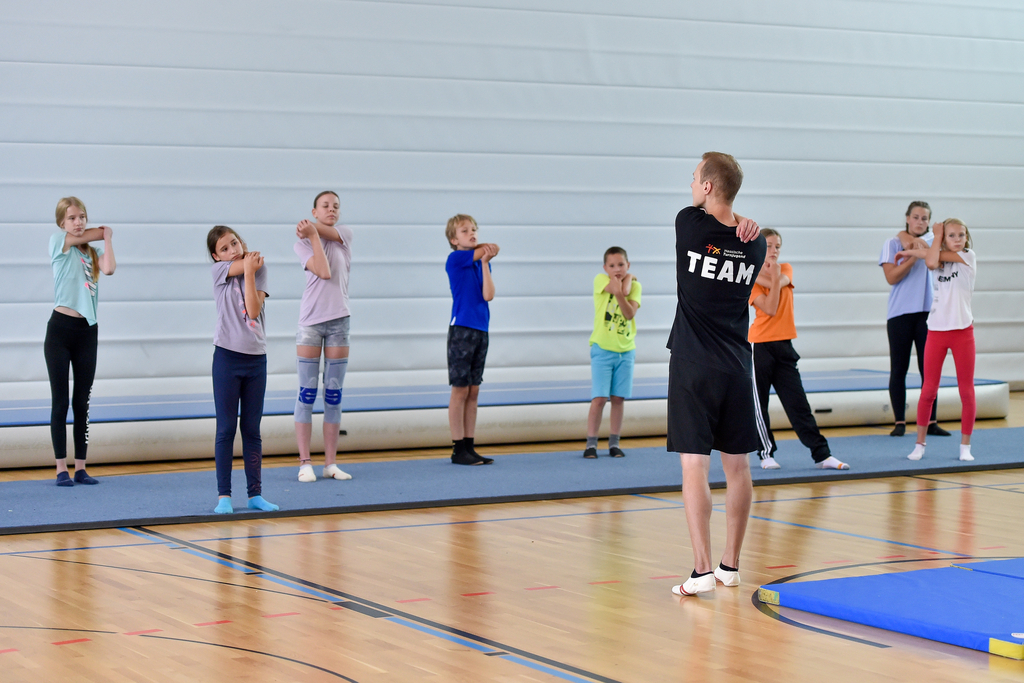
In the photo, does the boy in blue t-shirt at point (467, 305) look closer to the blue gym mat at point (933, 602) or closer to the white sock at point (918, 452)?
the white sock at point (918, 452)

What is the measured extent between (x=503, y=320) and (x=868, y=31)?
195 inches

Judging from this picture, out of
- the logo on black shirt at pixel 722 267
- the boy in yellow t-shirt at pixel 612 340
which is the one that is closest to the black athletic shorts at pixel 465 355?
the boy in yellow t-shirt at pixel 612 340

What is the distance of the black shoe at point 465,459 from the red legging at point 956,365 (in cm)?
281

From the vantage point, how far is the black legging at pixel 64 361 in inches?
242

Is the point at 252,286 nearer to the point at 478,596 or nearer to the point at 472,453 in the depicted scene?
the point at 478,596

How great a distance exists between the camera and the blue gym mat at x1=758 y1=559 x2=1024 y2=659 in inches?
127

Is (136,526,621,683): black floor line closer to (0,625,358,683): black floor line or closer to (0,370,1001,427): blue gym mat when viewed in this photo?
(0,625,358,683): black floor line

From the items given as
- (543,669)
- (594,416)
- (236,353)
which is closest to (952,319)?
(594,416)

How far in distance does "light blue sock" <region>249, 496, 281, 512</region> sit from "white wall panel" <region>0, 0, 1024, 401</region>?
390 centimetres

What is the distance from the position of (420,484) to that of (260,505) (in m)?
1.10

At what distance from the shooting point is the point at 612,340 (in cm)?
722

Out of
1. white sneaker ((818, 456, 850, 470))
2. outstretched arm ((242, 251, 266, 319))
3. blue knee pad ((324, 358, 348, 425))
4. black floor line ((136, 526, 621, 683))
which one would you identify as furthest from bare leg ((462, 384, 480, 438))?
black floor line ((136, 526, 621, 683))

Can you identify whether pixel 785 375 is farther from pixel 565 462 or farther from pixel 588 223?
pixel 588 223

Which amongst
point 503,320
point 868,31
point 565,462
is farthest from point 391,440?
point 868,31
